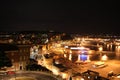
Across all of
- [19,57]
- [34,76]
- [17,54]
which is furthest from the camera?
[19,57]

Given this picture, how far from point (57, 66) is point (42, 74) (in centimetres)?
1483

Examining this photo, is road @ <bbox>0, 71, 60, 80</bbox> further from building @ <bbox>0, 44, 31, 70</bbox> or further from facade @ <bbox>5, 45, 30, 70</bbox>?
building @ <bbox>0, 44, 31, 70</bbox>

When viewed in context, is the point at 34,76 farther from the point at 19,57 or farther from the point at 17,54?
the point at 19,57

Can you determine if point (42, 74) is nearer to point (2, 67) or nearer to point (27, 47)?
point (2, 67)

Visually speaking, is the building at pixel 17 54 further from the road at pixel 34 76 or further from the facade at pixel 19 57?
the road at pixel 34 76

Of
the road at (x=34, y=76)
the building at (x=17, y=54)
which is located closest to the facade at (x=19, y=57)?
the building at (x=17, y=54)

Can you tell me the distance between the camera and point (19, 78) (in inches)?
679

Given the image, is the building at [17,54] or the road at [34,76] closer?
the road at [34,76]

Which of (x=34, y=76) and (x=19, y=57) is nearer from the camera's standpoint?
(x=34, y=76)

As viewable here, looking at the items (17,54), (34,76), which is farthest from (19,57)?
(34,76)

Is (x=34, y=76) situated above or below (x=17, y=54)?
below

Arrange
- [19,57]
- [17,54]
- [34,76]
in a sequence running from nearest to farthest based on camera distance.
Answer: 1. [34,76]
2. [17,54]
3. [19,57]

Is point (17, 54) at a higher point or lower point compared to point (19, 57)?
higher

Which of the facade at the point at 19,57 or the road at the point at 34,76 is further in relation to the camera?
the facade at the point at 19,57
